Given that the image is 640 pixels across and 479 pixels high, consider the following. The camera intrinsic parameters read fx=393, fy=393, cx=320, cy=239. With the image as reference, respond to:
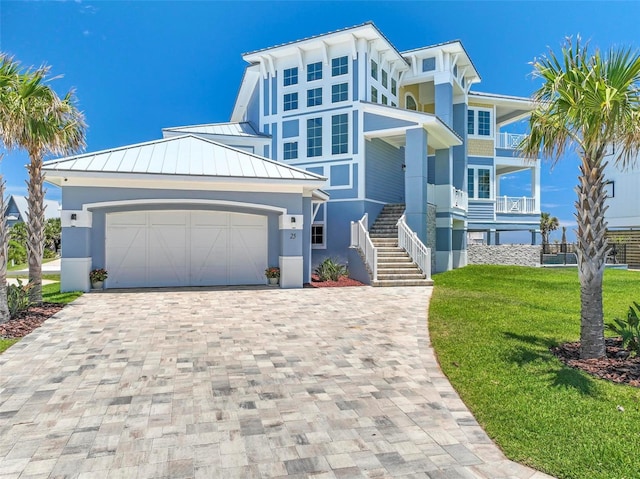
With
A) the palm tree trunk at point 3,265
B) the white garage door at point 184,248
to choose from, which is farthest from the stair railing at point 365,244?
the palm tree trunk at point 3,265

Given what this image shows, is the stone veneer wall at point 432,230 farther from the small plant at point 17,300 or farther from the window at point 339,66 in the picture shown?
the small plant at point 17,300

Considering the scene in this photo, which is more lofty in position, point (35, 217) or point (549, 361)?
point (35, 217)

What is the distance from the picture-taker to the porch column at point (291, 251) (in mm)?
13555

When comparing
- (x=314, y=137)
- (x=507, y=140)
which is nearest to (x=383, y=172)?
(x=314, y=137)

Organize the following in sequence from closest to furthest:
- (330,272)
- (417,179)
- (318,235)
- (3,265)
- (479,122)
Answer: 1. (3,265)
2. (330,272)
3. (417,179)
4. (318,235)
5. (479,122)

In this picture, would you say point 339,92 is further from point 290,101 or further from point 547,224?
point 547,224

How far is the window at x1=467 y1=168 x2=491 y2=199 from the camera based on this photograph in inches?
960

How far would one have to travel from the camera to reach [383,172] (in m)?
19.3

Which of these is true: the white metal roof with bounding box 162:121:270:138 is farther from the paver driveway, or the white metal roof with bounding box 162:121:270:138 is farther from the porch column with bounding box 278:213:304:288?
the paver driveway

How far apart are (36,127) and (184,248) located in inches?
230

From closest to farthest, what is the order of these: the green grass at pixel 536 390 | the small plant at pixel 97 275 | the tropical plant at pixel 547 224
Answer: the green grass at pixel 536 390 → the small plant at pixel 97 275 → the tropical plant at pixel 547 224

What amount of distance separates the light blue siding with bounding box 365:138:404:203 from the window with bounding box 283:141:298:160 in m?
3.50

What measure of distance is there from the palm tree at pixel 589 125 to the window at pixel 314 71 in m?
13.9

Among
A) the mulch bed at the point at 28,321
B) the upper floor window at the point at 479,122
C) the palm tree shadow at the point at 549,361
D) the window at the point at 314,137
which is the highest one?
the upper floor window at the point at 479,122
